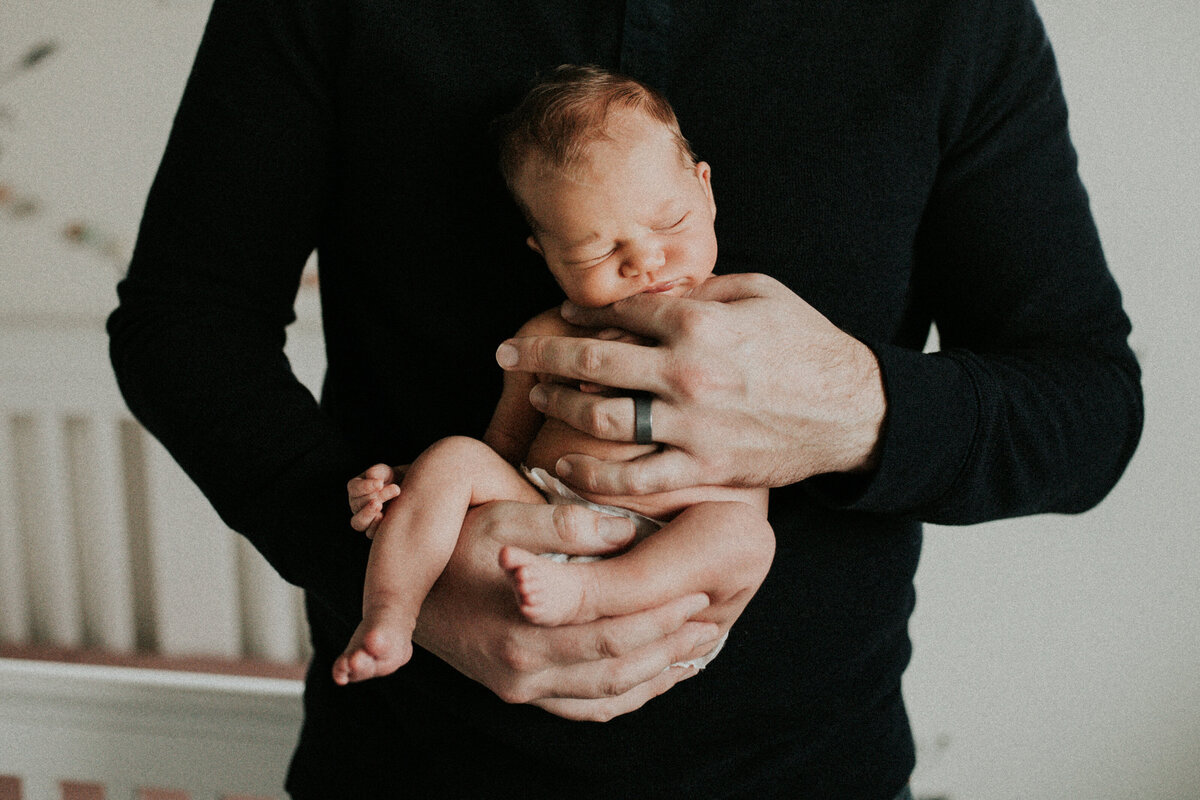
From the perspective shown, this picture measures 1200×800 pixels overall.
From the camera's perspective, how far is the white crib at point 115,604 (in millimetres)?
1448

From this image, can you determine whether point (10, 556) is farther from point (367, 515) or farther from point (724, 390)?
point (724, 390)

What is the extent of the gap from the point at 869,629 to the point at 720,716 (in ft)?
0.59

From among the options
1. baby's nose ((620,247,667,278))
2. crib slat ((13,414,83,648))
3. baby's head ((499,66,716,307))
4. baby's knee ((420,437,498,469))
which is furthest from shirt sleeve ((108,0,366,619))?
crib slat ((13,414,83,648))

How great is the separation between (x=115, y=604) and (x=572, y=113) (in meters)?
1.71

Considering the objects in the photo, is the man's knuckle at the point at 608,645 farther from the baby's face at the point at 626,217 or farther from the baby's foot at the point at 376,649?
the baby's face at the point at 626,217

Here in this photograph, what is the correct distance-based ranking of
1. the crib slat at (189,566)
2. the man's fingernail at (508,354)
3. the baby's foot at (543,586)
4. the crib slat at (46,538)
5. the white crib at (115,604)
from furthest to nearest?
the crib slat at (46,538) → the crib slat at (189,566) → the white crib at (115,604) → the man's fingernail at (508,354) → the baby's foot at (543,586)

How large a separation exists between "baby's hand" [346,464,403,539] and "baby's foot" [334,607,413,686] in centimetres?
8

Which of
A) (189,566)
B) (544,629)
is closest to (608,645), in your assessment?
(544,629)

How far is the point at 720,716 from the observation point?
80 cm

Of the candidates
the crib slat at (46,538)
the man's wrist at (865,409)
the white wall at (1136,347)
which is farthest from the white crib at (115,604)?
the man's wrist at (865,409)

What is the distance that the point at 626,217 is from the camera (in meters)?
0.75

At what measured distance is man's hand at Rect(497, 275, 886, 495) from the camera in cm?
68

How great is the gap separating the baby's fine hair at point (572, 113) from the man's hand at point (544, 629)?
0.31 m

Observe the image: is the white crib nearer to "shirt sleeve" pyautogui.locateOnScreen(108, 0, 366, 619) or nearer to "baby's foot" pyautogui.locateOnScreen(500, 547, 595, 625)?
"shirt sleeve" pyautogui.locateOnScreen(108, 0, 366, 619)
